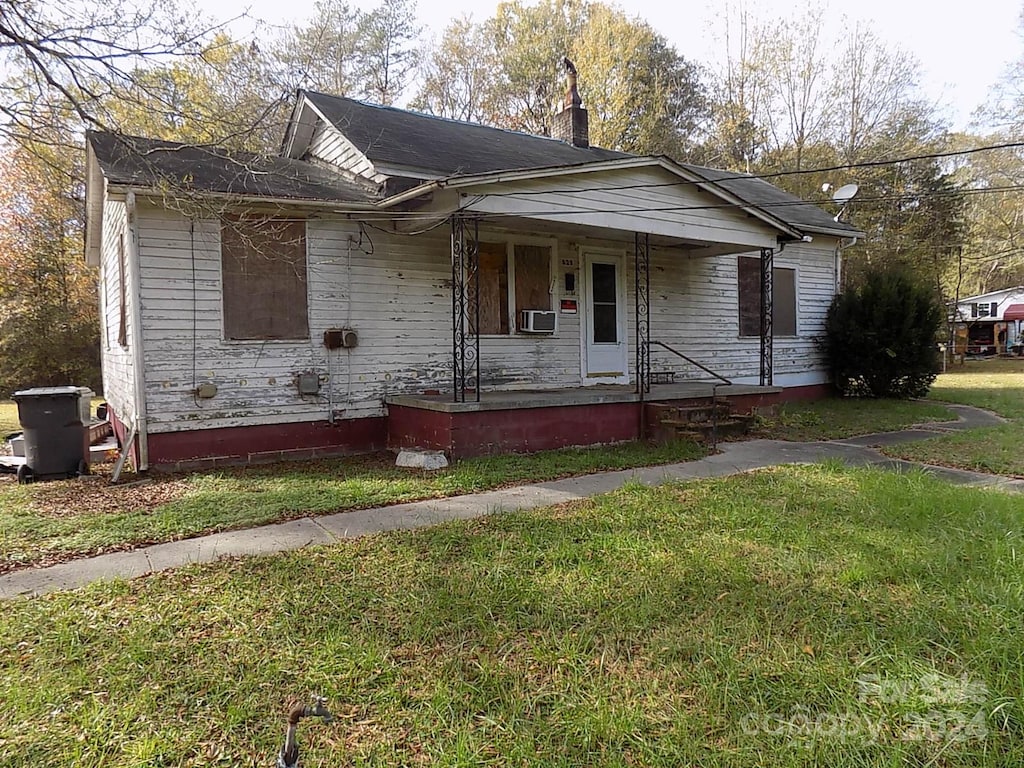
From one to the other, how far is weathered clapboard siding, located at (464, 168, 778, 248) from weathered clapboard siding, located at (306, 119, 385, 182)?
1891 mm

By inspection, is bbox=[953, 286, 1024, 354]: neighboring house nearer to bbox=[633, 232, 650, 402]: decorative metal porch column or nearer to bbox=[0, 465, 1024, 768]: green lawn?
bbox=[633, 232, 650, 402]: decorative metal porch column

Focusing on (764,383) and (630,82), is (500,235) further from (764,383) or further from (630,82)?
(630,82)

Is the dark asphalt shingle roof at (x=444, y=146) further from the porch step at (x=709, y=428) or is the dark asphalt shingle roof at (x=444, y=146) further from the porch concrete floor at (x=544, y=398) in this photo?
the porch step at (x=709, y=428)

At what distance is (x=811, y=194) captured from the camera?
80.2 feet

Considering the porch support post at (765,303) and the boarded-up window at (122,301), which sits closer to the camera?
the boarded-up window at (122,301)

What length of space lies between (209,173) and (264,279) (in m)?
1.39

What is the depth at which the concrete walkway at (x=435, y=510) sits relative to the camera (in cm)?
374

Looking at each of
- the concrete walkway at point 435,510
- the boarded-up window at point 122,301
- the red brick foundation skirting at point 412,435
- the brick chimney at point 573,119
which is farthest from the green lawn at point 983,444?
the boarded-up window at point 122,301

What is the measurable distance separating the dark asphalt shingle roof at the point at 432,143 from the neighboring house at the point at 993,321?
25.9 meters

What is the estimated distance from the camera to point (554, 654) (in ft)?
8.64

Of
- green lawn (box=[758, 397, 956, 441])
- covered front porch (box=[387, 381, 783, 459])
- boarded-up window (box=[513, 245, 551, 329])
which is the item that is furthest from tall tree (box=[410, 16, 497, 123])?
covered front porch (box=[387, 381, 783, 459])

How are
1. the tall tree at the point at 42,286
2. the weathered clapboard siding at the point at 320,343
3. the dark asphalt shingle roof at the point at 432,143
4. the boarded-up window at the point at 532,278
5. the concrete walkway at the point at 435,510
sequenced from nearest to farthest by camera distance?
the concrete walkway at the point at 435,510 < the weathered clapboard siding at the point at 320,343 < the dark asphalt shingle roof at the point at 432,143 < the boarded-up window at the point at 532,278 < the tall tree at the point at 42,286

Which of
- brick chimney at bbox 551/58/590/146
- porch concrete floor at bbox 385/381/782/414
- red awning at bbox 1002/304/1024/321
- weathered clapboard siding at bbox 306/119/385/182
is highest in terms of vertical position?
brick chimney at bbox 551/58/590/146

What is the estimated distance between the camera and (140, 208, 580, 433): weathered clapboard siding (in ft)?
21.8
